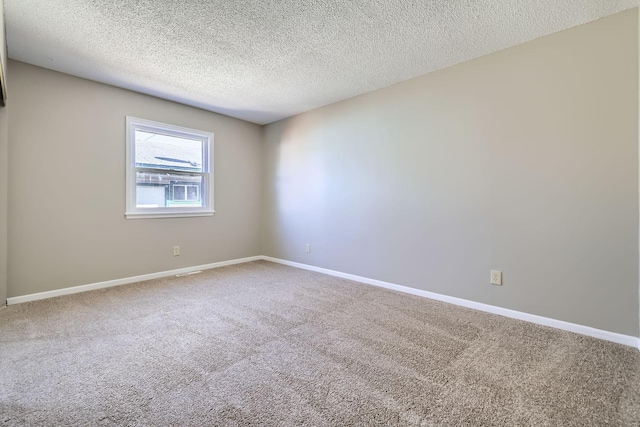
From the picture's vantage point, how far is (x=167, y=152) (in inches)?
154

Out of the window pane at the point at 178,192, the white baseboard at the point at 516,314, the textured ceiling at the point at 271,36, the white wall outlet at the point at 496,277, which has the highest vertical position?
the textured ceiling at the point at 271,36

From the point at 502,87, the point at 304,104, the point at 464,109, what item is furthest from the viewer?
the point at 304,104

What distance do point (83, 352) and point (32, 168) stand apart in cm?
212

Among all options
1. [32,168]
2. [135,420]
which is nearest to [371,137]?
[135,420]

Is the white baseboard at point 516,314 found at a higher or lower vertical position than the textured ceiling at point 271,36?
lower

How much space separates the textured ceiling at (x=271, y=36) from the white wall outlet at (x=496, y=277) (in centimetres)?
199

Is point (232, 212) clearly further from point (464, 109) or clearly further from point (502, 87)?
point (502, 87)

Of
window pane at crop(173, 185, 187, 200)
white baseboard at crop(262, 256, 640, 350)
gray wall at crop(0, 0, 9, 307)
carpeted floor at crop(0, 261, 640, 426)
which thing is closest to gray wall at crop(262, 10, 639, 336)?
white baseboard at crop(262, 256, 640, 350)

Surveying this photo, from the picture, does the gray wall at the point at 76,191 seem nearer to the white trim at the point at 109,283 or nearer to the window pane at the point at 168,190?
the white trim at the point at 109,283

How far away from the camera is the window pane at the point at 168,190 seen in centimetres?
366

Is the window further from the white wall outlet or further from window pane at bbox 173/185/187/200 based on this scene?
the white wall outlet

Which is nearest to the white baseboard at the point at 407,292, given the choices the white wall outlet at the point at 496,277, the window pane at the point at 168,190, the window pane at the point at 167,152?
the white wall outlet at the point at 496,277

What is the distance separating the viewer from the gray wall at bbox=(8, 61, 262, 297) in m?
2.78

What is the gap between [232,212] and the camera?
4.61 metres
